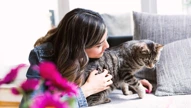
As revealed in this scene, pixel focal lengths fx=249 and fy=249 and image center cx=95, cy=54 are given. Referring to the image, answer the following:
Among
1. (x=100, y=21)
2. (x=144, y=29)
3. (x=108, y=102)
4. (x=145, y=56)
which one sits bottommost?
(x=108, y=102)

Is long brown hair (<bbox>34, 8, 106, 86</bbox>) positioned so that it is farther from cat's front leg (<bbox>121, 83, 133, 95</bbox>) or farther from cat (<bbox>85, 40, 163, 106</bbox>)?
cat's front leg (<bbox>121, 83, 133, 95</bbox>)

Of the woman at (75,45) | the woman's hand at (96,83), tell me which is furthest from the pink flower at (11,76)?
the woman's hand at (96,83)

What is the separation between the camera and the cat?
1312 mm

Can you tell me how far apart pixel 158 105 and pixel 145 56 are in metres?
0.34

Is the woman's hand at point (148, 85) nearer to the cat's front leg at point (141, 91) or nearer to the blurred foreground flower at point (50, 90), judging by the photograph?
the cat's front leg at point (141, 91)

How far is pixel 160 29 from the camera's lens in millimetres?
1516

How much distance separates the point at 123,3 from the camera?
7.23ft

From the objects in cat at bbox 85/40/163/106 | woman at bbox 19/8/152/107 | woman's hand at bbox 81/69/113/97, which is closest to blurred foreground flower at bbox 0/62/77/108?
woman at bbox 19/8/152/107

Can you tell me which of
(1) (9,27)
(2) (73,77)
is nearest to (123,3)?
(1) (9,27)

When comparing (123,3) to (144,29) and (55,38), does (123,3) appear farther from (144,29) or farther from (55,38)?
(55,38)

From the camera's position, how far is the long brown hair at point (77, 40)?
927mm

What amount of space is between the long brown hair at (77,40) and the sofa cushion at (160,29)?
0.62m

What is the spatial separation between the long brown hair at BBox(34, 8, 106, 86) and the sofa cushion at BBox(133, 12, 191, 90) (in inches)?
24.2

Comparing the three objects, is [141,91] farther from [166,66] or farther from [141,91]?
[166,66]
